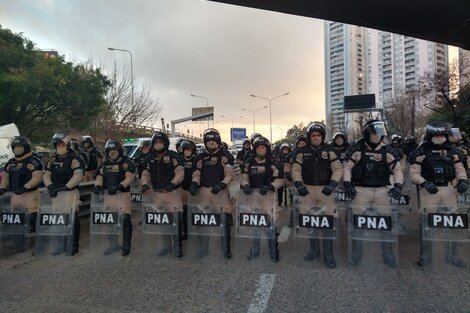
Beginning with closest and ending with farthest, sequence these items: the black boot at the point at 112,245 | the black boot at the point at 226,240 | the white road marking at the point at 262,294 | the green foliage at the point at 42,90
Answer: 1. the white road marking at the point at 262,294
2. the black boot at the point at 226,240
3. the black boot at the point at 112,245
4. the green foliage at the point at 42,90

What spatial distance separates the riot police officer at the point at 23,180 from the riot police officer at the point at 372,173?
480cm

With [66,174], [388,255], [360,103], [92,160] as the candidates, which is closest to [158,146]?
[66,174]

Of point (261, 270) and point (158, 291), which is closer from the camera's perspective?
point (158, 291)

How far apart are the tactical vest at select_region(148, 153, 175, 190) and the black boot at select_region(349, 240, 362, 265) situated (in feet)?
9.55

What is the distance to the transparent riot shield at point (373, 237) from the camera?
203 inches

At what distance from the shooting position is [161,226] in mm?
5945

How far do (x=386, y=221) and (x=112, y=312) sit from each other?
11.4ft

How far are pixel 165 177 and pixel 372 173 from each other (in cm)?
312

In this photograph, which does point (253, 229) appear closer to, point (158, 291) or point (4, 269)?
point (158, 291)

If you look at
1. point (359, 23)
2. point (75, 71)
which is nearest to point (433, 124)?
point (359, 23)

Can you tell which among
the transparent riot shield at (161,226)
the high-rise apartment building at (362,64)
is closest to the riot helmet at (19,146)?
the transparent riot shield at (161,226)

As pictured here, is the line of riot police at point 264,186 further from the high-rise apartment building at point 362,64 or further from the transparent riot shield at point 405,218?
the high-rise apartment building at point 362,64

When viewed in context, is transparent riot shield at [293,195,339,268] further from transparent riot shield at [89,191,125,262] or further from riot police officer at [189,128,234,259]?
transparent riot shield at [89,191,125,262]

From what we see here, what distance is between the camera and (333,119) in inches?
2338
